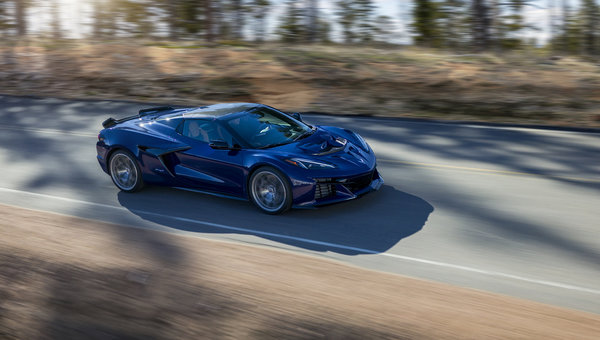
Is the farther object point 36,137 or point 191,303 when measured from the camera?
point 36,137

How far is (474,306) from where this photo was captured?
4.83 meters

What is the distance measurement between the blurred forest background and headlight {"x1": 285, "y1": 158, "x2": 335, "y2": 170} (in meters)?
9.01

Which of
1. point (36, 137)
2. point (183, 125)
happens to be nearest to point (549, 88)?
point (183, 125)

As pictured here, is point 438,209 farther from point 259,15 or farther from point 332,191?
point 259,15

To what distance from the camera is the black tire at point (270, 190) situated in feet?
25.4

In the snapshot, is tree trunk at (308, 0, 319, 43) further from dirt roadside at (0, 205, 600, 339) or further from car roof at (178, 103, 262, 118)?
dirt roadside at (0, 205, 600, 339)

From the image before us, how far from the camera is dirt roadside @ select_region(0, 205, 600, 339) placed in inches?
168

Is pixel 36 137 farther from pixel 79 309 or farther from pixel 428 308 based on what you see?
pixel 428 308

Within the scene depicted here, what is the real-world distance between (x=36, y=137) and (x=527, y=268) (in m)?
11.8

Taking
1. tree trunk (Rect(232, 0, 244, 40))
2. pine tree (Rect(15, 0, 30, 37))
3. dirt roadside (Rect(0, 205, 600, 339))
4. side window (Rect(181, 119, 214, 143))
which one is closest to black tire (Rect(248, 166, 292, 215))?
side window (Rect(181, 119, 214, 143))

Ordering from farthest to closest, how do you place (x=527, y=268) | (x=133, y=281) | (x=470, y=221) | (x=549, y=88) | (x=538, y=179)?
(x=549, y=88), (x=538, y=179), (x=470, y=221), (x=527, y=268), (x=133, y=281)

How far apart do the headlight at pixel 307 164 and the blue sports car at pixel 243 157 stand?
0.01 m

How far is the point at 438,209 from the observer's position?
8.12 meters

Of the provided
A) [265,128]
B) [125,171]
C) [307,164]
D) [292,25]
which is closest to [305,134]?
[265,128]
